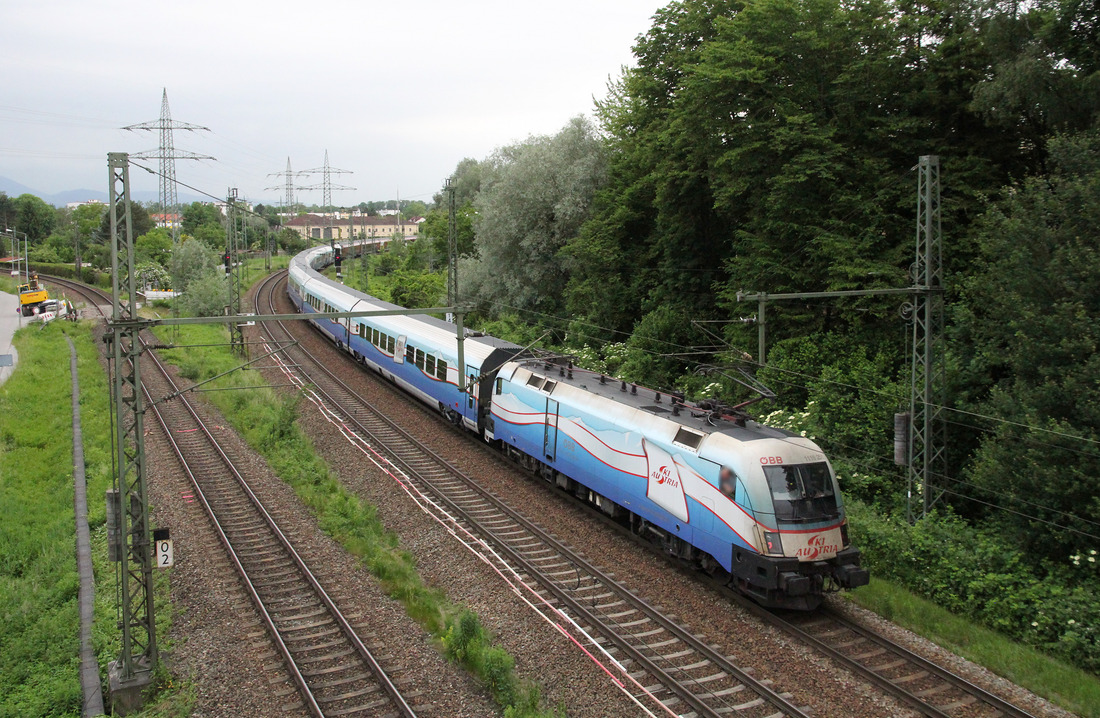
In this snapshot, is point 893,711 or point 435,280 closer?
point 893,711

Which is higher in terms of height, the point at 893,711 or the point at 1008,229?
the point at 1008,229

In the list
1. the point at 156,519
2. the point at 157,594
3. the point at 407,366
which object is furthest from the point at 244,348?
the point at 157,594

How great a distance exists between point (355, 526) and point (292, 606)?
12.6 ft

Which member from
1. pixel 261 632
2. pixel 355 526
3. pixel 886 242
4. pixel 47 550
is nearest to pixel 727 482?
pixel 261 632

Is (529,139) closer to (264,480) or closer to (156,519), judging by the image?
(264,480)

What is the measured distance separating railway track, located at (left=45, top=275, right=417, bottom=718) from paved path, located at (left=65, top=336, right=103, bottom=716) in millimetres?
2512

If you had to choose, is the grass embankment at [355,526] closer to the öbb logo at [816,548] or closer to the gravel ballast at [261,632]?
the gravel ballast at [261,632]

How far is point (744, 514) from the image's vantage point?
13.2 m

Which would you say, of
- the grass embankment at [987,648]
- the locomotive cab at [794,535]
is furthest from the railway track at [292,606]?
the grass embankment at [987,648]

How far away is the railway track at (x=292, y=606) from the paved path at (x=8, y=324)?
16929 millimetres

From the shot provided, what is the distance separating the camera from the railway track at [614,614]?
11.0 metres

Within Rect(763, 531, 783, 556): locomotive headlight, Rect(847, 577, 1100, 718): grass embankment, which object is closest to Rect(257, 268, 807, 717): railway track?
Rect(763, 531, 783, 556): locomotive headlight

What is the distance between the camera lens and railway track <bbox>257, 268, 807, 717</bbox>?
1097 centimetres

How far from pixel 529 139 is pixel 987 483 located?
1402 inches
